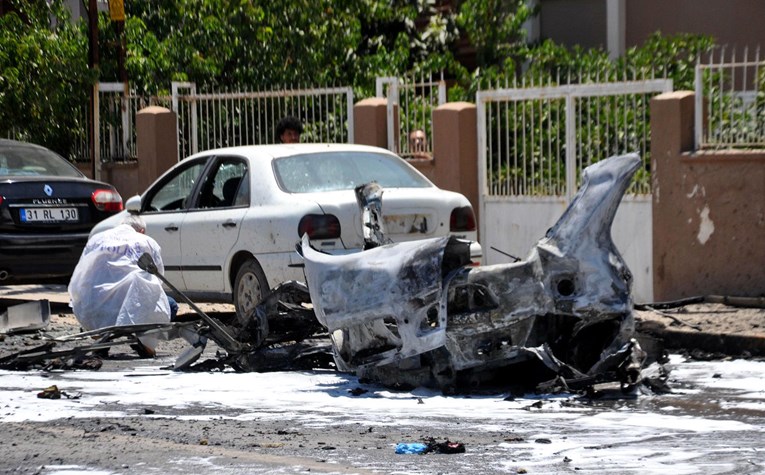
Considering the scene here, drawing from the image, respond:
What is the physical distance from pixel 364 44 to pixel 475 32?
178 centimetres

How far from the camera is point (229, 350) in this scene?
9.48m

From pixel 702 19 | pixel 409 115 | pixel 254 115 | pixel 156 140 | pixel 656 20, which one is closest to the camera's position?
pixel 409 115

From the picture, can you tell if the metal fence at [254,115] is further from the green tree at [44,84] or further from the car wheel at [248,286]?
the car wheel at [248,286]

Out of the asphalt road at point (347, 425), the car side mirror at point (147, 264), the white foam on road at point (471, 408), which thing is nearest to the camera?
the asphalt road at point (347, 425)

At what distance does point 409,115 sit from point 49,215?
152 inches

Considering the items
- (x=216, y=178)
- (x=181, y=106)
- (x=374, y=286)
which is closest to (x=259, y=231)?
(x=216, y=178)

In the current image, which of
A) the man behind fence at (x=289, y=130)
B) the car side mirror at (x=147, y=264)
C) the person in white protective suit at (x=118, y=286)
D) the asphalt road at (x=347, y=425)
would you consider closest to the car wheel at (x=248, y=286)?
the person in white protective suit at (x=118, y=286)

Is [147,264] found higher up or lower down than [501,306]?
higher up

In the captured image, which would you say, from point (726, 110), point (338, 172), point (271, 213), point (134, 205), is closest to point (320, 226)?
point (271, 213)

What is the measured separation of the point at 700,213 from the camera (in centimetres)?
1262

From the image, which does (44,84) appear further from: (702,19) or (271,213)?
(702,19)

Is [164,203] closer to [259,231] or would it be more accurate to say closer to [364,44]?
[259,231]

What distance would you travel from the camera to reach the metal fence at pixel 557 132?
528 inches

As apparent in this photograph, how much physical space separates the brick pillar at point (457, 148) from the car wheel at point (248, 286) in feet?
12.2
